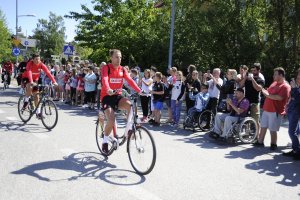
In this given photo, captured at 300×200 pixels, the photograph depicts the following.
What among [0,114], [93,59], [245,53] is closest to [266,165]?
[0,114]

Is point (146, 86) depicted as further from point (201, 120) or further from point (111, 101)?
point (111, 101)

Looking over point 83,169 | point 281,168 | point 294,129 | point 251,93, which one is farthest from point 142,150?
point 251,93

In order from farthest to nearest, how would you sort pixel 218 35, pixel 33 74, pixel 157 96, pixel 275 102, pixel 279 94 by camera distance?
pixel 218 35, pixel 157 96, pixel 33 74, pixel 275 102, pixel 279 94

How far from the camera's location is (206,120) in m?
11.1

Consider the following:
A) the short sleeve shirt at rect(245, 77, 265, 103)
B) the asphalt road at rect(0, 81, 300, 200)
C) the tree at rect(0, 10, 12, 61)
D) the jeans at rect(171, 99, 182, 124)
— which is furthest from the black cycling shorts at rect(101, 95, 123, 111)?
the tree at rect(0, 10, 12, 61)

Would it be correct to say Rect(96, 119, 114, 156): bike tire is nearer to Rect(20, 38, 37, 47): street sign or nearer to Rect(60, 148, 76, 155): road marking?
Rect(60, 148, 76, 155): road marking

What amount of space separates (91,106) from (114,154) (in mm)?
8142

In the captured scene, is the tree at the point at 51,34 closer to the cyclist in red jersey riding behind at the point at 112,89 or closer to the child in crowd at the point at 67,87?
the child in crowd at the point at 67,87

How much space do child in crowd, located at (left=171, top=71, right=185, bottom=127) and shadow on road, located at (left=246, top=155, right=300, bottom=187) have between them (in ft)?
14.0

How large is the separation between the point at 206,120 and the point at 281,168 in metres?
3.99

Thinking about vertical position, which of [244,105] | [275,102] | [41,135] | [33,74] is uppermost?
[33,74]

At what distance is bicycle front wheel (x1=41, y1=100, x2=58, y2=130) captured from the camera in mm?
9977

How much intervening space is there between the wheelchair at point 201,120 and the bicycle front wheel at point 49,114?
12.1 ft

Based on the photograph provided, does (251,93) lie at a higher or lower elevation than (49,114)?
higher
